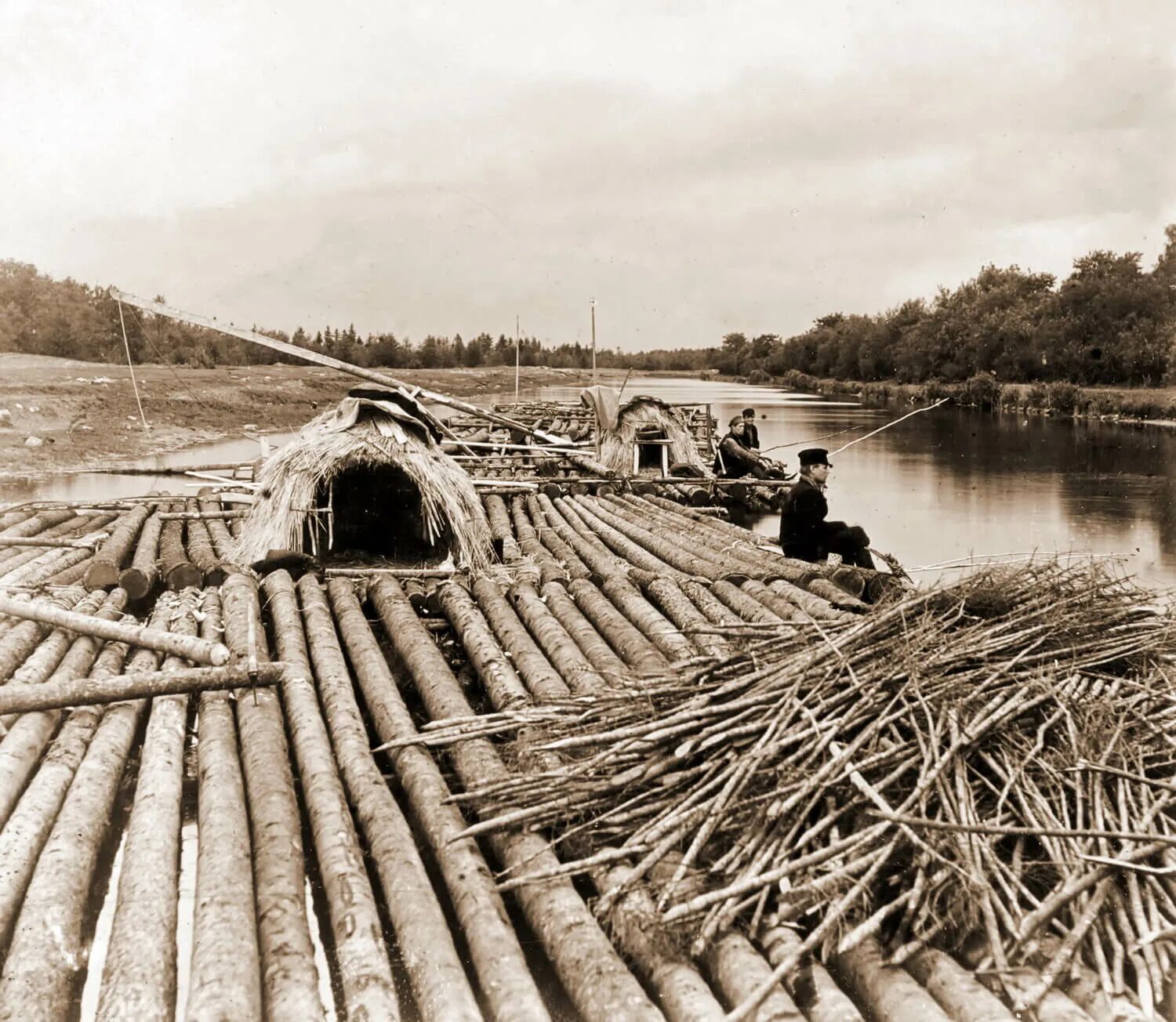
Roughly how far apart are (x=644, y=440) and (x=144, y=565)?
12290 mm

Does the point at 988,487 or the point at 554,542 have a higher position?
the point at 554,542

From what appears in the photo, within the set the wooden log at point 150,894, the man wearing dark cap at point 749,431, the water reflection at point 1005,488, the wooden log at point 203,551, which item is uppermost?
the man wearing dark cap at point 749,431

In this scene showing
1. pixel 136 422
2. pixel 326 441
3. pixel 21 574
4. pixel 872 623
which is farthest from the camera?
pixel 136 422

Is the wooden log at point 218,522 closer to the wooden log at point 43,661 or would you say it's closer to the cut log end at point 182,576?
the cut log end at point 182,576

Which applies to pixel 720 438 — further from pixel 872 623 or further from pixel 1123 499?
pixel 872 623

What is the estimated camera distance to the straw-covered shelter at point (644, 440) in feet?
62.0

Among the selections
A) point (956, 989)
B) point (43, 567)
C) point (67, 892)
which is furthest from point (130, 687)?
point (43, 567)

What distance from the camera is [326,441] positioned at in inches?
331

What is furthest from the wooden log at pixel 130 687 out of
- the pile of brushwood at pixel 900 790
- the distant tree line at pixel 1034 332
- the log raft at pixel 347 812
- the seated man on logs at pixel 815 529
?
the distant tree line at pixel 1034 332

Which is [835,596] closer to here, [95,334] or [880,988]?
[880,988]

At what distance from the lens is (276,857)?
348 cm

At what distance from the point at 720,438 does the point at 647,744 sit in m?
17.7

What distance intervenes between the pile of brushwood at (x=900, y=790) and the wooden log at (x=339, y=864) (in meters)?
0.49

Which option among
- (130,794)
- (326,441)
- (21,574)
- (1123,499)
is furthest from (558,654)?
(1123,499)
